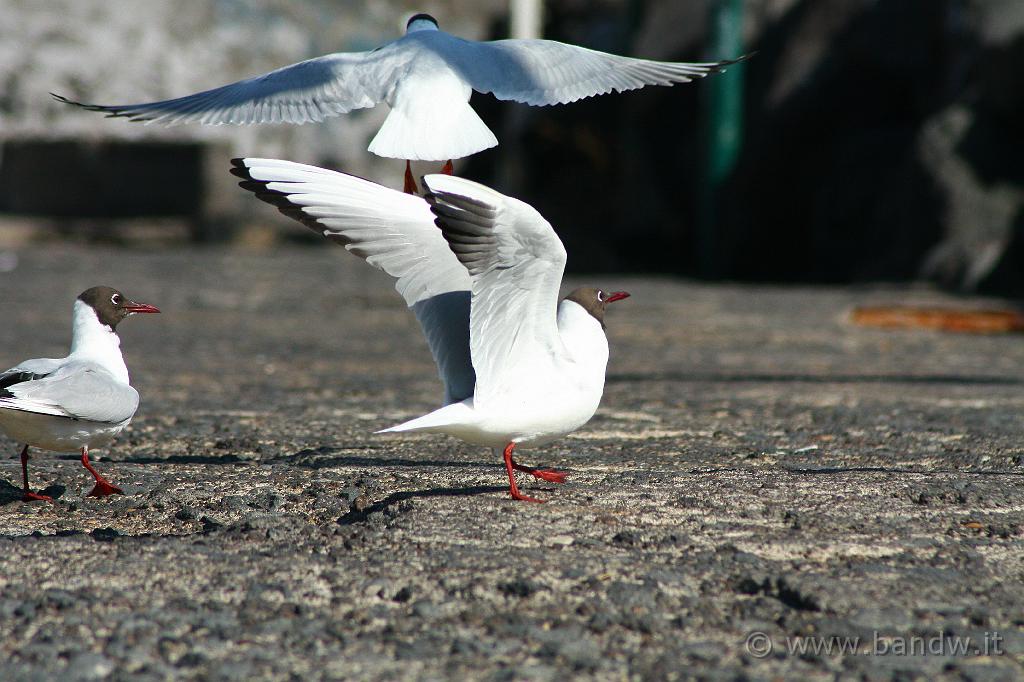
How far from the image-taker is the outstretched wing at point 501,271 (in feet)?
8.36

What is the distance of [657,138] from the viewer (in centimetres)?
1079

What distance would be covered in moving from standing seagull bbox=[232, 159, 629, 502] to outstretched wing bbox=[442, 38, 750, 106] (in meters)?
0.65

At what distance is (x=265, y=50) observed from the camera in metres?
11.5

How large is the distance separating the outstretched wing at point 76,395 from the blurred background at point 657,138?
582 centimetres

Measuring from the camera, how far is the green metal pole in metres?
9.39

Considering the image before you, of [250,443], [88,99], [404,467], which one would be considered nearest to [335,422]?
[250,443]

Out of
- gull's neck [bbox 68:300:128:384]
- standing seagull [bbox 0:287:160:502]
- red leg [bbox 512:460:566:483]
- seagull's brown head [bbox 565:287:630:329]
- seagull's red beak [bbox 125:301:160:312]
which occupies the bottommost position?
red leg [bbox 512:460:566:483]

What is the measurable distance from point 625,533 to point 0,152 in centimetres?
1018

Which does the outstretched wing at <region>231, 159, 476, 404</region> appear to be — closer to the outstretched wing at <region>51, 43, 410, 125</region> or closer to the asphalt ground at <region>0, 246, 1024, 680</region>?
the asphalt ground at <region>0, 246, 1024, 680</region>

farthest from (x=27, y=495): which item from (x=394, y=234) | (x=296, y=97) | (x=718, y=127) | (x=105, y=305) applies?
(x=718, y=127)

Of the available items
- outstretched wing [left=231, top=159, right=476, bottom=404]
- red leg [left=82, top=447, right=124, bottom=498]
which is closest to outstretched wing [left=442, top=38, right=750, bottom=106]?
outstretched wing [left=231, top=159, right=476, bottom=404]

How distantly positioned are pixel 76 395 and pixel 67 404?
0.05 m

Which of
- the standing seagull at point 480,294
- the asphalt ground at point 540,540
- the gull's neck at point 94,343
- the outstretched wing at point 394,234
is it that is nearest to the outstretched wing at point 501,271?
the standing seagull at point 480,294

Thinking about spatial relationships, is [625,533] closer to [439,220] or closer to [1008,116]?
[439,220]
